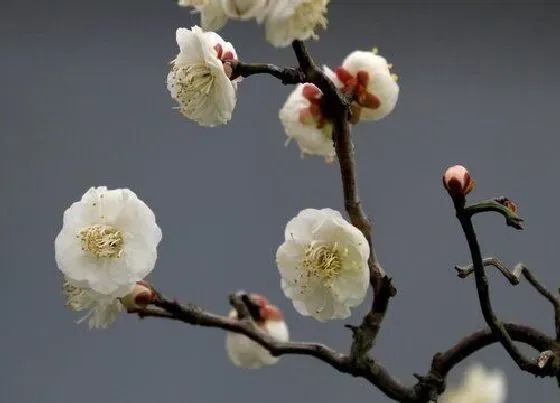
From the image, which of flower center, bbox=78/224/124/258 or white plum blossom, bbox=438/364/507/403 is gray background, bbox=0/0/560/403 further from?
flower center, bbox=78/224/124/258

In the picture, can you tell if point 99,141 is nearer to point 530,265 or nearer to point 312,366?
point 312,366

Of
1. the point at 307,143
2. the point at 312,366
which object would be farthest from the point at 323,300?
the point at 312,366

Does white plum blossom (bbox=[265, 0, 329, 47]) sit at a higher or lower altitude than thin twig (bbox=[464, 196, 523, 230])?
higher

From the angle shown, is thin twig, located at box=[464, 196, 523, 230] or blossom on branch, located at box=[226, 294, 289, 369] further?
blossom on branch, located at box=[226, 294, 289, 369]

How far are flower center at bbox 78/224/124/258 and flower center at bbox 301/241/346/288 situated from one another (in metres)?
0.14

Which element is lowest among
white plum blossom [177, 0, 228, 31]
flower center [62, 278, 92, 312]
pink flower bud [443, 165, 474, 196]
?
flower center [62, 278, 92, 312]

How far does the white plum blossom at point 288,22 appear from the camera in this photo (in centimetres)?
52

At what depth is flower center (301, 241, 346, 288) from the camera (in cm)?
62

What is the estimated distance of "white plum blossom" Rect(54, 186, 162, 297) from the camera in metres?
0.63

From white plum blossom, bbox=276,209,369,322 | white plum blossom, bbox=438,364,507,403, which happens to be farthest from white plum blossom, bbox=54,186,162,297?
white plum blossom, bbox=438,364,507,403

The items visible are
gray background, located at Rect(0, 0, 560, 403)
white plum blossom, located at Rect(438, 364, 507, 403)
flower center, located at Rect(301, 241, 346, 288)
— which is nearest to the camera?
flower center, located at Rect(301, 241, 346, 288)

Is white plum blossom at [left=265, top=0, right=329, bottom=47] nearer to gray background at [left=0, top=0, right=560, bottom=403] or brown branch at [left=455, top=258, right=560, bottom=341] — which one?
brown branch at [left=455, top=258, right=560, bottom=341]

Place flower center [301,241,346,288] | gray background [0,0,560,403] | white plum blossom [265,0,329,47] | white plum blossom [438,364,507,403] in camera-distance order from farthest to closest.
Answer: gray background [0,0,560,403] < white plum blossom [438,364,507,403] < flower center [301,241,346,288] < white plum blossom [265,0,329,47]

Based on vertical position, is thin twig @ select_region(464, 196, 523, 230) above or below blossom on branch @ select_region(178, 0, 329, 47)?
below
